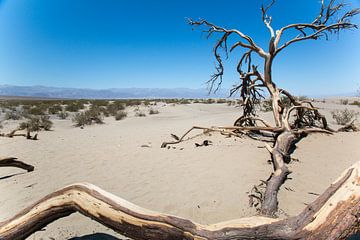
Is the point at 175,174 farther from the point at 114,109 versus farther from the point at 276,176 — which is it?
the point at 114,109

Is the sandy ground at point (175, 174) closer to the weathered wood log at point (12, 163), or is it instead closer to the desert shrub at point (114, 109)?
the weathered wood log at point (12, 163)

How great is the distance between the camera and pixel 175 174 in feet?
15.5

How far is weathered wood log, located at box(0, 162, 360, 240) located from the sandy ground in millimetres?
405

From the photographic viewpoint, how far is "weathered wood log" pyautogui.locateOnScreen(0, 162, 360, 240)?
6.55 feet

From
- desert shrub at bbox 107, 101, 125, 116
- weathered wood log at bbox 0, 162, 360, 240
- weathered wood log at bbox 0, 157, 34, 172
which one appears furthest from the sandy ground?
desert shrub at bbox 107, 101, 125, 116

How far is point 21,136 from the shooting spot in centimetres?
931

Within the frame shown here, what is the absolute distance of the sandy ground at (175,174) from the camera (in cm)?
337

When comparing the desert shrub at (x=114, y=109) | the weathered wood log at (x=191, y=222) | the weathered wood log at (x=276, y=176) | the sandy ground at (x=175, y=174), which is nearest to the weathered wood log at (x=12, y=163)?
the sandy ground at (x=175, y=174)

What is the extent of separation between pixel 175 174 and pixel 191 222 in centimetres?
252

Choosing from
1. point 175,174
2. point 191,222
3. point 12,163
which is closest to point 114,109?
point 12,163

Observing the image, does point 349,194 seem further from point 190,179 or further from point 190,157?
point 190,157

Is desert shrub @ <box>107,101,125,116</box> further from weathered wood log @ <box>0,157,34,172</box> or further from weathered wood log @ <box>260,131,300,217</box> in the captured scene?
weathered wood log @ <box>260,131,300,217</box>

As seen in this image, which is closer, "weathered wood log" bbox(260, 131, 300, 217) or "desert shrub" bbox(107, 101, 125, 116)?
"weathered wood log" bbox(260, 131, 300, 217)

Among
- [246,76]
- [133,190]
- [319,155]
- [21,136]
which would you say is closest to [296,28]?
[246,76]
